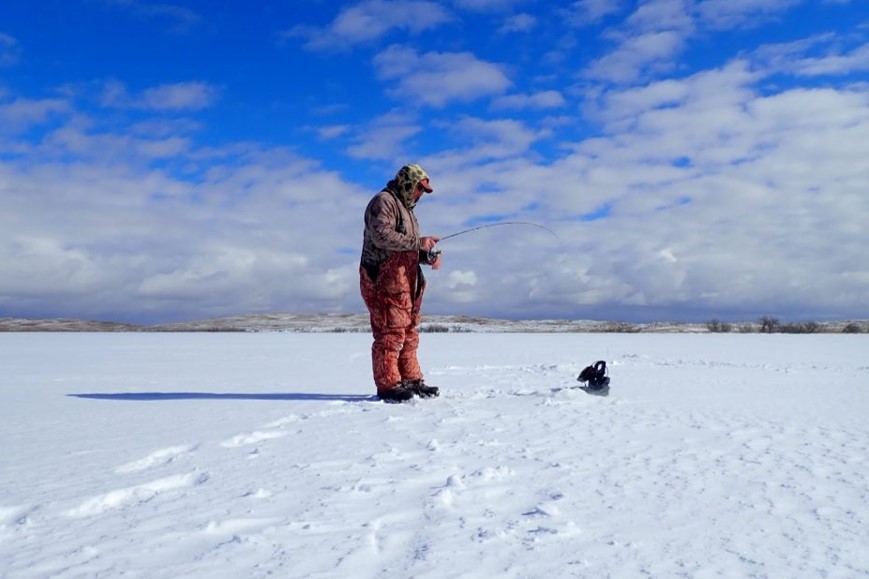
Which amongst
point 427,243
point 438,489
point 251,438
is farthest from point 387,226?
point 438,489

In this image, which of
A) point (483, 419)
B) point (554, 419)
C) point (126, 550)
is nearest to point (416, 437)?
point (483, 419)

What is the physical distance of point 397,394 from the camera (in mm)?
5359

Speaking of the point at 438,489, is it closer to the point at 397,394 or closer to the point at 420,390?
the point at 397,394

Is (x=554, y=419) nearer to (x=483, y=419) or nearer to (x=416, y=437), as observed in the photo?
(x=483, y=419)

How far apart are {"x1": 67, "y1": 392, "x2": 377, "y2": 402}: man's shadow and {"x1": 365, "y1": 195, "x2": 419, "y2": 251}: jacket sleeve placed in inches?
54.0

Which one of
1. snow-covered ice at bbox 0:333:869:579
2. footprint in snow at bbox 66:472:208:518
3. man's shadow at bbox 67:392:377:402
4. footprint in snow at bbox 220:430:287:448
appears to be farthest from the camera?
man's shadow at bbox 67:392:377:402

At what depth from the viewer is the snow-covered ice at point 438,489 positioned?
1.78m

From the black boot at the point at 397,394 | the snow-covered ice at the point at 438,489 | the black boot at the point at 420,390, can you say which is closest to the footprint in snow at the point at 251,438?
the snow-covered ice at the point at 438,489

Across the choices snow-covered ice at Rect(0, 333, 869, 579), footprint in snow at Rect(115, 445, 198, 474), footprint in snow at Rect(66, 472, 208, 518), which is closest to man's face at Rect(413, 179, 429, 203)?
snow-covered ice at Rect(0, 333, 869, 579)

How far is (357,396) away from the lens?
19.5ft

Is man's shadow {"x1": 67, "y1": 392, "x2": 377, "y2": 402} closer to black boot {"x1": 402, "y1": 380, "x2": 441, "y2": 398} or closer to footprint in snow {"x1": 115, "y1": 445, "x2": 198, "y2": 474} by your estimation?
black boot {"x1": 402, "y1": 380, "x2": 441, "y2": 398}

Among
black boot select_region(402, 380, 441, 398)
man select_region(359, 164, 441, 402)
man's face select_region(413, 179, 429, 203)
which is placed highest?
man's face select_region(413, 179, 429, 203)

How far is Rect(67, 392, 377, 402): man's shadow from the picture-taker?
5.60 meters

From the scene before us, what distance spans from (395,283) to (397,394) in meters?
0.99
